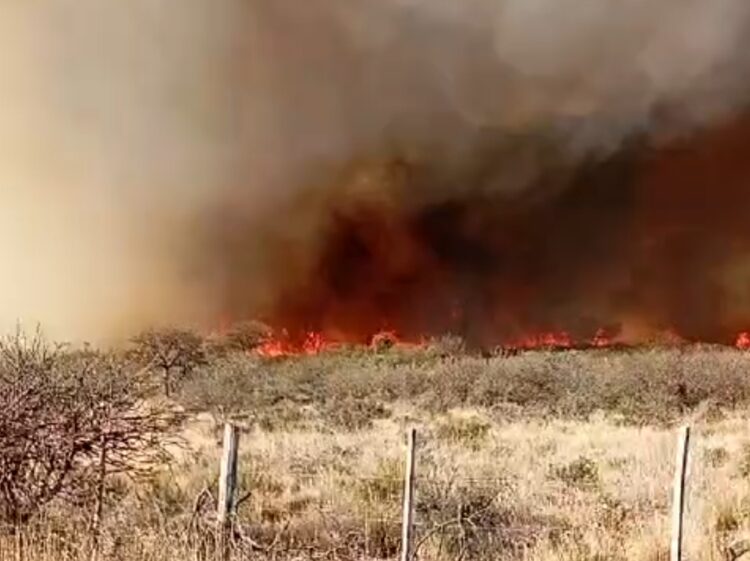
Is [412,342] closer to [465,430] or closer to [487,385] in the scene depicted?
[487,385]

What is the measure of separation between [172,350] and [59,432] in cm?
2500

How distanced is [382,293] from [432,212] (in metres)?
4.38

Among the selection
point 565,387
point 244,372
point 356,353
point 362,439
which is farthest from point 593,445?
point 356,353

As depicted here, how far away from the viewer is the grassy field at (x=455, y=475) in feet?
36.7

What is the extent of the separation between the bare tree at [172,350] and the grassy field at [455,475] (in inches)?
106

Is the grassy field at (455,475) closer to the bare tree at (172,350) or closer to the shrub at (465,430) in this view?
the shrub at (465,430)

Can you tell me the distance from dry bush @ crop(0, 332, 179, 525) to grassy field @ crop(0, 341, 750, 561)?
29 cm

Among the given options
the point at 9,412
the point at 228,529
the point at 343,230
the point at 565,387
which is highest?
the point at 343,230

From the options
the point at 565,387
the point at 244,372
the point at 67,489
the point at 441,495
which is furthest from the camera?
the point at 244,372

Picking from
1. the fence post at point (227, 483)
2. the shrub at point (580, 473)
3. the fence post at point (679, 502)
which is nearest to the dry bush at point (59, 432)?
the fence post at point (227, 483)

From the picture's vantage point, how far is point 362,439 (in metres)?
20.2

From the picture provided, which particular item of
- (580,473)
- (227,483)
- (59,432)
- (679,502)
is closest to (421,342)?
(580,473)

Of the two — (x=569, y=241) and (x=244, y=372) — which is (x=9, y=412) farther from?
(x=569, y=241)

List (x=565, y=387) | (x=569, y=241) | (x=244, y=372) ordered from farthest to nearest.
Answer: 1. (x=569, y=241)
2. (x=244, y=372)
3. (x=565, y=387)
